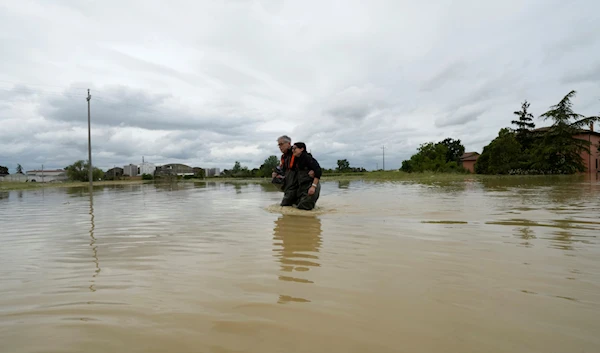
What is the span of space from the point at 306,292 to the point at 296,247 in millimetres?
1369

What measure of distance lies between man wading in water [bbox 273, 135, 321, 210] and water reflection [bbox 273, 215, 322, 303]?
4.47ft

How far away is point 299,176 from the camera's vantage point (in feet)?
24.2

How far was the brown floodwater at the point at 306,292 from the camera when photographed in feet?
4.98

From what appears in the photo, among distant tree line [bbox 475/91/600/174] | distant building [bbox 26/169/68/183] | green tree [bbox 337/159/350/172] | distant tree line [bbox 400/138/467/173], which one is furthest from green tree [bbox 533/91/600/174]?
distant building [bbox 26/169/68/183]

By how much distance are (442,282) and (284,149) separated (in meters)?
5.73

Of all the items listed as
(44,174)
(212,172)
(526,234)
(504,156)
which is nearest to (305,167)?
(526,234)

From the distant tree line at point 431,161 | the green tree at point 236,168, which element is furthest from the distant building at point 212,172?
the distant tree line at point 431,161

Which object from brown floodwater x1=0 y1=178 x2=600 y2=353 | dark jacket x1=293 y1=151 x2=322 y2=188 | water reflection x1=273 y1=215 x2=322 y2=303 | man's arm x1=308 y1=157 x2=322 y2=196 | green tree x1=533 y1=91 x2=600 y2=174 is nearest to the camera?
brown floodwater x1=0 y1=178 x2=600 y2=353

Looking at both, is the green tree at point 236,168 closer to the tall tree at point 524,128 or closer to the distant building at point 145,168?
the distant building at point 145,168

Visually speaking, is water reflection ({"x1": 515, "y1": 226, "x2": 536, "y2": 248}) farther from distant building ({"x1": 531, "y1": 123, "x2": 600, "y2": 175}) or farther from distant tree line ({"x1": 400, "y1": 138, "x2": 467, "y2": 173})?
distant building ({"x1": 531, "y1": 123, "x2": 600, "y2": 175})

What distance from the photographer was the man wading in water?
23.2 feet

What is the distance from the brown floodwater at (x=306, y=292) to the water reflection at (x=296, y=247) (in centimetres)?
2

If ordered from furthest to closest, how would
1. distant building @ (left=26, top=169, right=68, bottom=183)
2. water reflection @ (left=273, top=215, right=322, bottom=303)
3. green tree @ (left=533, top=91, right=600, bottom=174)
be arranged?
distant building @ (left=26, top=169, right=68, bottom=183) → green tree @ (left=533, top=91, right=600, bottom=174) → water reflection @ (left=273, top=215, right=322, bottom=303)

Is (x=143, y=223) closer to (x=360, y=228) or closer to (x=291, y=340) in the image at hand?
(x=360, y=228)
